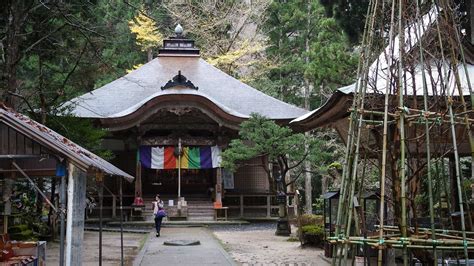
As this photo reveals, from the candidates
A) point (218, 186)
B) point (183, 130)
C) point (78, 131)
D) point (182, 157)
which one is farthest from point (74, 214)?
point (183, 130)

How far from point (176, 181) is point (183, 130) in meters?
3.18

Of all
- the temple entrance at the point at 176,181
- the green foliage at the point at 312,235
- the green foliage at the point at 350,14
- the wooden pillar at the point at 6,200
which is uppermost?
the green foliage at the point at 350,14

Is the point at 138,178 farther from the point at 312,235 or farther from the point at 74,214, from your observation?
the point at 74,214

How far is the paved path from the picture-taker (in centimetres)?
1245

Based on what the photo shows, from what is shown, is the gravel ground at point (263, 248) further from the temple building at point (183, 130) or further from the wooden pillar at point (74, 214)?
the wooden pillar at point (74, 214)

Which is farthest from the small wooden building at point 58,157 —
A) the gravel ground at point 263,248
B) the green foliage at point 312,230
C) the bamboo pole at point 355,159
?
the green foliage at point 312,230

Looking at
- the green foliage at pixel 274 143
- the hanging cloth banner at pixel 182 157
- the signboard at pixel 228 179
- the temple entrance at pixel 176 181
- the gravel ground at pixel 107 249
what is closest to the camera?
the gravel ground at pixel 107 249

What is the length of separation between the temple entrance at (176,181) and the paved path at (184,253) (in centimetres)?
805

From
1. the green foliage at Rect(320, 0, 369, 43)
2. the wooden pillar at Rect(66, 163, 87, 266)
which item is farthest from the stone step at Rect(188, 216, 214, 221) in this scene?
the wooden pillar at Rect(66, 163, 87, 266)

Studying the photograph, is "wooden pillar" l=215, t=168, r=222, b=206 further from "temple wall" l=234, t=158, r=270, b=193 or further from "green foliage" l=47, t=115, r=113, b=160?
"green foliage" l=47, t=115, r=113, b=160

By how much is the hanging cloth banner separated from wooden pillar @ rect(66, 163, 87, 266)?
16.3 metres

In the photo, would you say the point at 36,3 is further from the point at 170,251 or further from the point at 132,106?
the point at 132,106

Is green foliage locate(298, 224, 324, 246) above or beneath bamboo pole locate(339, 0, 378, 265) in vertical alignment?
beneath

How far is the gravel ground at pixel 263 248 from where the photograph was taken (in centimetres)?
1241
